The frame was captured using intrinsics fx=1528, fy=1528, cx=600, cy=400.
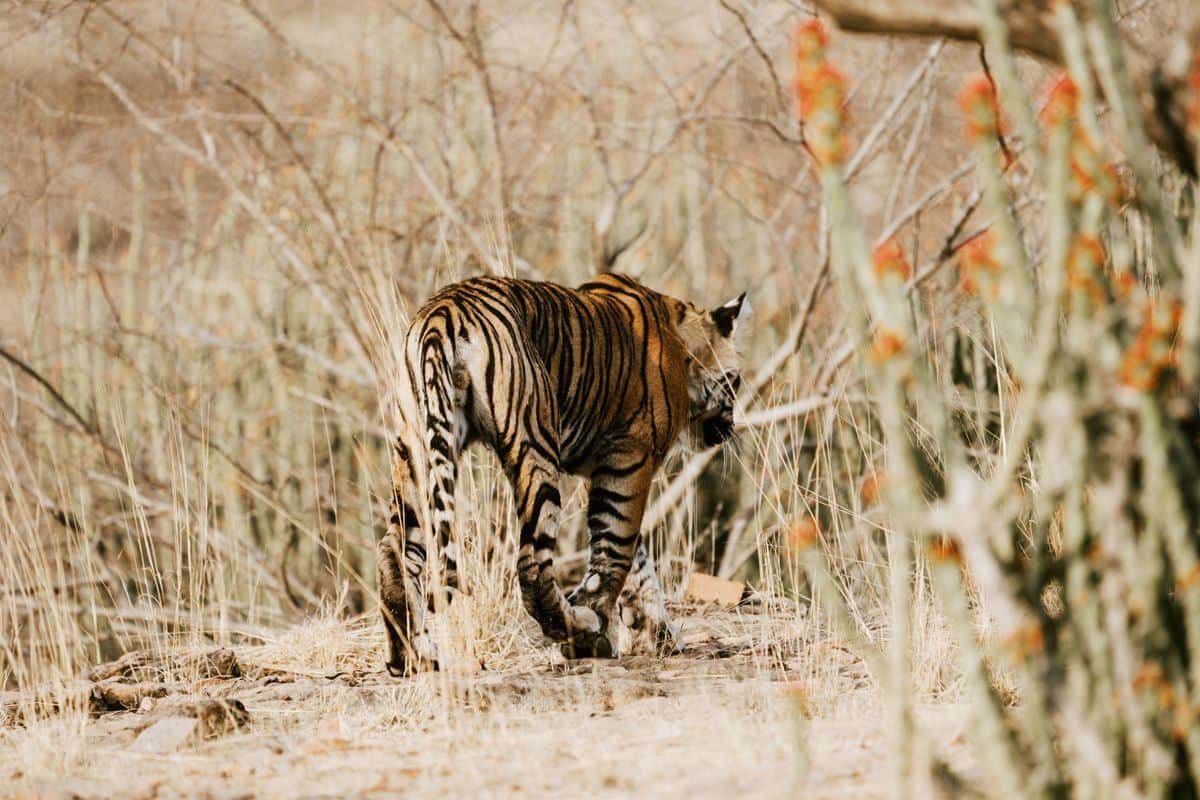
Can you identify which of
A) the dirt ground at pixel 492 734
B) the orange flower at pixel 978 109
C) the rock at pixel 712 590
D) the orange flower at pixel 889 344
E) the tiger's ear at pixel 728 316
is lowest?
the dirt ground at pixel 492 734

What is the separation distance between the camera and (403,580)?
493 centimetres

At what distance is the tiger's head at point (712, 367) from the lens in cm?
637

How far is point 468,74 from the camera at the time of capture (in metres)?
8.35

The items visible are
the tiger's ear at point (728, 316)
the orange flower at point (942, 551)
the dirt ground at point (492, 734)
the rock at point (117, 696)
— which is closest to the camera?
the orange flower at point (942, 551)

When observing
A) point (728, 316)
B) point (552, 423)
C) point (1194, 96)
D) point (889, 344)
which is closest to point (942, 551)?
point (889, 344)

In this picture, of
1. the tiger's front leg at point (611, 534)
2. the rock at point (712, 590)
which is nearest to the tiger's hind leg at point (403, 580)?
the tiger's front leg at point (611, 534)

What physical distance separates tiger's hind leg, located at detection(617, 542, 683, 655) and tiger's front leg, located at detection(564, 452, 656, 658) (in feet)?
0.38

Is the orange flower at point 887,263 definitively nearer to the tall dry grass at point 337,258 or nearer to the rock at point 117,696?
the rock at point 117,696

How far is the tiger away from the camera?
16.1ft

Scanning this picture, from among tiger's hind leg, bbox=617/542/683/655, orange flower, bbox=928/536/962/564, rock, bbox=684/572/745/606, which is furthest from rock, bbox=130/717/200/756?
rock, bbox=684/572/745/606

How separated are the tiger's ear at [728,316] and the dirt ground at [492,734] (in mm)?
1509

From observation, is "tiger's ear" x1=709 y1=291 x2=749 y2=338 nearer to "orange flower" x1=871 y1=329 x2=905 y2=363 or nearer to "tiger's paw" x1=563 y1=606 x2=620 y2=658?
"tiger's paw" x1=563 y1=606 x2=620 y2=658

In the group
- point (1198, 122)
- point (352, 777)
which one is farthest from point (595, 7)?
point (1198, 122)

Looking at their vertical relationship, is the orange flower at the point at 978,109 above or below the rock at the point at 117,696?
above
